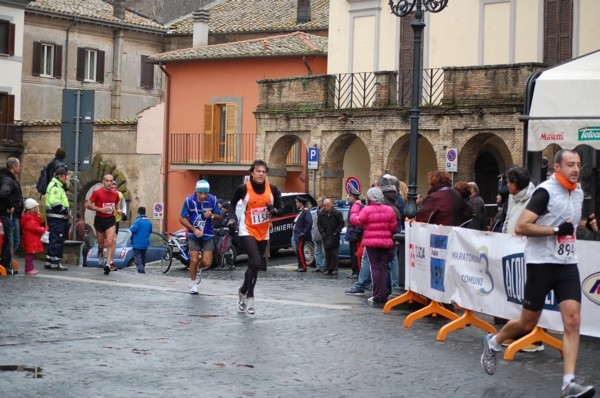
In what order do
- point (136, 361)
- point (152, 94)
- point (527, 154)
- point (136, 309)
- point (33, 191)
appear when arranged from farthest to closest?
point (152, 94), point (33, 191), point (527, 154), point (136, 309), point (136, 361)

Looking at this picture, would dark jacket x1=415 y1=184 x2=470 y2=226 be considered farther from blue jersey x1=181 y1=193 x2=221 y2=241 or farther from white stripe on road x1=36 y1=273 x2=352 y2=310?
blue jersey x1=181 y1=193 x2=221 y2=241

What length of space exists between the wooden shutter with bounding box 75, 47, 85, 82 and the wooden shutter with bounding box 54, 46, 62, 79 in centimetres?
102

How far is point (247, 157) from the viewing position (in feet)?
163

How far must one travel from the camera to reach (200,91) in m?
52.0

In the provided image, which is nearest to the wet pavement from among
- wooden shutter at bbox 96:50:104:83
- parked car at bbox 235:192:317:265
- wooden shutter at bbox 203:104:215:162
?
parked car at bbox 235:192:317:265

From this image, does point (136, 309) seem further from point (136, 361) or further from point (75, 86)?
point (75, 86)

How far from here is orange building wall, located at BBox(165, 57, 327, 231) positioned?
49.8 meters

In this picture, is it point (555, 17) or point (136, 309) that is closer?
point (136, 309)

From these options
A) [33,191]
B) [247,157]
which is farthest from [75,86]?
[247,157]

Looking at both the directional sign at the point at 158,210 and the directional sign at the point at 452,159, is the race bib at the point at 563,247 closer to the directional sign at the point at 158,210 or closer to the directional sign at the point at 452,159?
the directional sign at the point at 452,159

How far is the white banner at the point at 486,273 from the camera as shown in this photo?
1335cm

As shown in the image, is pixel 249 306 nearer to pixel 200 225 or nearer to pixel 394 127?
pixel 200 225

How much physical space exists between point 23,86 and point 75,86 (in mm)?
2768

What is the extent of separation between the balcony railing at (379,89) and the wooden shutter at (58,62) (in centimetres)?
2350
